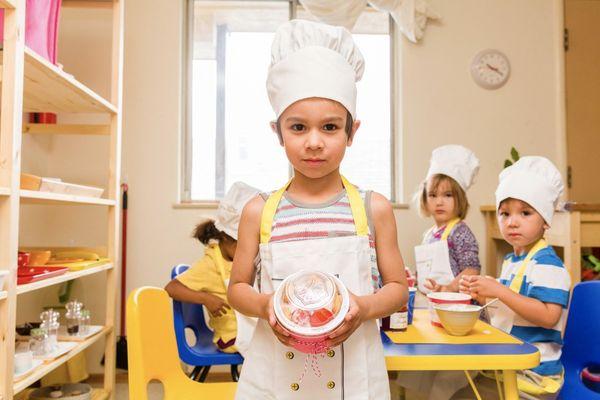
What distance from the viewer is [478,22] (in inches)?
131

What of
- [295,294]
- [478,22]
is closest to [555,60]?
[478,22]

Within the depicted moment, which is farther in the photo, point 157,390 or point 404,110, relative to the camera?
point 404,110

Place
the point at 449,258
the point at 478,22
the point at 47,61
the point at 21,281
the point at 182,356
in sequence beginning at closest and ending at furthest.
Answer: the point at 21,281
the point at 47,61
the point at 182,356
the point at 449,258
the point at 478,22

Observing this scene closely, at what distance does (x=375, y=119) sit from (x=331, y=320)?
9.09 feet

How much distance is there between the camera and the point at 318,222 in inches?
41.0

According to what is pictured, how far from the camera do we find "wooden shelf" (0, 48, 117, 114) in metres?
1.83

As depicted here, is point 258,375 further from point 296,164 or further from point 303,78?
point 303,78

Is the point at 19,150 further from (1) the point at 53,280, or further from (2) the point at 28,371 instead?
(2) the point at 28,371

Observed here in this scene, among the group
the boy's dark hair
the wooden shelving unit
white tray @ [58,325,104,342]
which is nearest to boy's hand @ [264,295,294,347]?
the boy's dark hair

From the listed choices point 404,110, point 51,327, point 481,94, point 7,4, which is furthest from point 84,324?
point 481,94

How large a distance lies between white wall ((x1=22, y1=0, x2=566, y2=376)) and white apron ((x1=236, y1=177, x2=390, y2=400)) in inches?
87.6

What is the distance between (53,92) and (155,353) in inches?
55.8

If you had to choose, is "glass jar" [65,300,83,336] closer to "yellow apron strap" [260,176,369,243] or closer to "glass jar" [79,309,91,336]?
"glass jar" [79,309,91,336]

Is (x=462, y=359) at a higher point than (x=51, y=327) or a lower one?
higher
